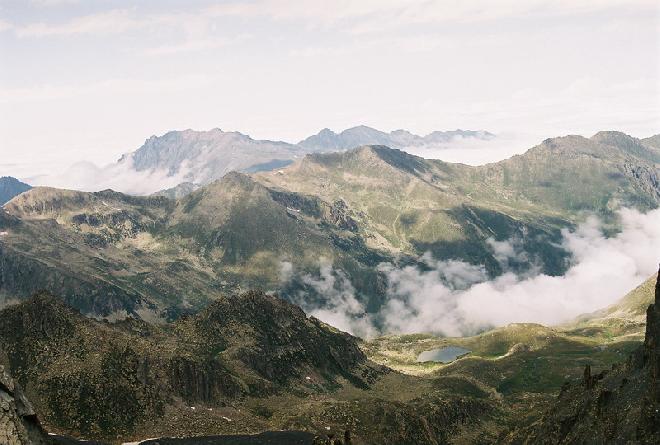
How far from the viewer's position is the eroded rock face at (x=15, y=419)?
83750mm

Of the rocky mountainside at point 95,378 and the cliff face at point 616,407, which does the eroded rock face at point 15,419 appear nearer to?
the rocky mountainside at point 95,378

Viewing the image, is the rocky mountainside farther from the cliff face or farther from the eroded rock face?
the cliff face

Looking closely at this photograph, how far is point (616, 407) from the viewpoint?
13212 cm

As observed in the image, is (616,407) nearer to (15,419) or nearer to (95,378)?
(15,419)

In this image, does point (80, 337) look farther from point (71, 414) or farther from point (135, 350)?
point (71, 414)

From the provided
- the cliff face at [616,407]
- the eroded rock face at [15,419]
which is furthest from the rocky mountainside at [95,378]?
the cliff face at [616,407]

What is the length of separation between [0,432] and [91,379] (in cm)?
9352

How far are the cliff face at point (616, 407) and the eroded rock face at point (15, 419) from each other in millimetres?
109613

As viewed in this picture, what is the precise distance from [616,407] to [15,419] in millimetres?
125139

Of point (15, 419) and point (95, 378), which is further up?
point (15, 419)

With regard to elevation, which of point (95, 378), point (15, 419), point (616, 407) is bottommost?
point (616, 407)

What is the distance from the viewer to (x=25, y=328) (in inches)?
7510

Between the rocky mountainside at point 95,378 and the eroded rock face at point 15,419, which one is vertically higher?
the eroded rock face at point 15,419

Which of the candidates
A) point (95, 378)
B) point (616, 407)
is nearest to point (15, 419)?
point (95, 378)
